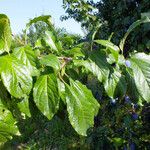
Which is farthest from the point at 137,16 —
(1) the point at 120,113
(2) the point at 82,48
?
(2) the point at 82,48

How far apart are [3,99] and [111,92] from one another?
26cm

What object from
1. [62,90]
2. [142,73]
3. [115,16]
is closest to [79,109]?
[62,90]

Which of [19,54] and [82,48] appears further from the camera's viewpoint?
[82,48]

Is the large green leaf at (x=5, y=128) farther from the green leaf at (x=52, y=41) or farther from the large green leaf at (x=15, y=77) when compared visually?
the green leaf at (x=52, y=41)

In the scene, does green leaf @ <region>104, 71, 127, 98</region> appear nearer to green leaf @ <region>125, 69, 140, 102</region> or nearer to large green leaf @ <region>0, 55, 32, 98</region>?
green leaf @ <region>125, 69, 140, 102</region>

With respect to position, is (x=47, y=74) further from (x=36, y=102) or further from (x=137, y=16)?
(x=137, y=16)

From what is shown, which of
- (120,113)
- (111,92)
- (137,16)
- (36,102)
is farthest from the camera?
(137,16)

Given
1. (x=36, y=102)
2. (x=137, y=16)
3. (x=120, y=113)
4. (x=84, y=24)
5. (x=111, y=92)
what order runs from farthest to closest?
(x=84, y=24), (x=137, y=16), (x=120, y=113), (x=111, y=92), (x=36, y=102)

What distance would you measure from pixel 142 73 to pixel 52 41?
24 centimetres

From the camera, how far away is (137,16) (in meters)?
4.52

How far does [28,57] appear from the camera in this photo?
879 millimetres

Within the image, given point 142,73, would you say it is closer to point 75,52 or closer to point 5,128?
point 75,52

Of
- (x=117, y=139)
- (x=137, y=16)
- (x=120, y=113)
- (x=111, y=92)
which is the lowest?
(x=117, y=139)

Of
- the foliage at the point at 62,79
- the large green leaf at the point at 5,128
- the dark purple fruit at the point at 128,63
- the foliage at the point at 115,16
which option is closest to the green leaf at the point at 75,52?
the foliage at the point at 62,79
